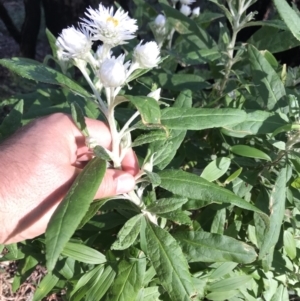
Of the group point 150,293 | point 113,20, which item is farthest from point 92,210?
point 150,293

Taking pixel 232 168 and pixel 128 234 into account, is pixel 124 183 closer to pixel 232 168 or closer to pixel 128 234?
pixel 128 234

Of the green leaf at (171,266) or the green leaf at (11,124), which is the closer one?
the green leaf at (171,266)

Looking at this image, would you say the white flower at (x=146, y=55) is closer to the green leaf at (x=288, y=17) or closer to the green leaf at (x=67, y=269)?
the green leaf at (x=288, y=17)

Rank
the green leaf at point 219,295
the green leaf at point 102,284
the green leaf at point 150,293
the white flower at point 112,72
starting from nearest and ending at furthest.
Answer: the white flower at point 112,72
the green leaf at point 102,284
the green leaf at point 150,293
the green leaf at point 219,295

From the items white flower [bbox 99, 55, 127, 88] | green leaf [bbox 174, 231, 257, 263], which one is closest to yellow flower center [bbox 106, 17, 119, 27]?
white flower [bbox 99, 55, 127, 88]

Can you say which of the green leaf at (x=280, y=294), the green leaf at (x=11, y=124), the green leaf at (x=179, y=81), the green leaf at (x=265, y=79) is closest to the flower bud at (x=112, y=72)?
the green leaf at (x=11, y=124)

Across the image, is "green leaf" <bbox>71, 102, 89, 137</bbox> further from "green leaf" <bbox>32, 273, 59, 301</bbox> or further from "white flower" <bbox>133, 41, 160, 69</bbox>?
"green leaf" <bbox>32, 273, 59, 301</bbox>
